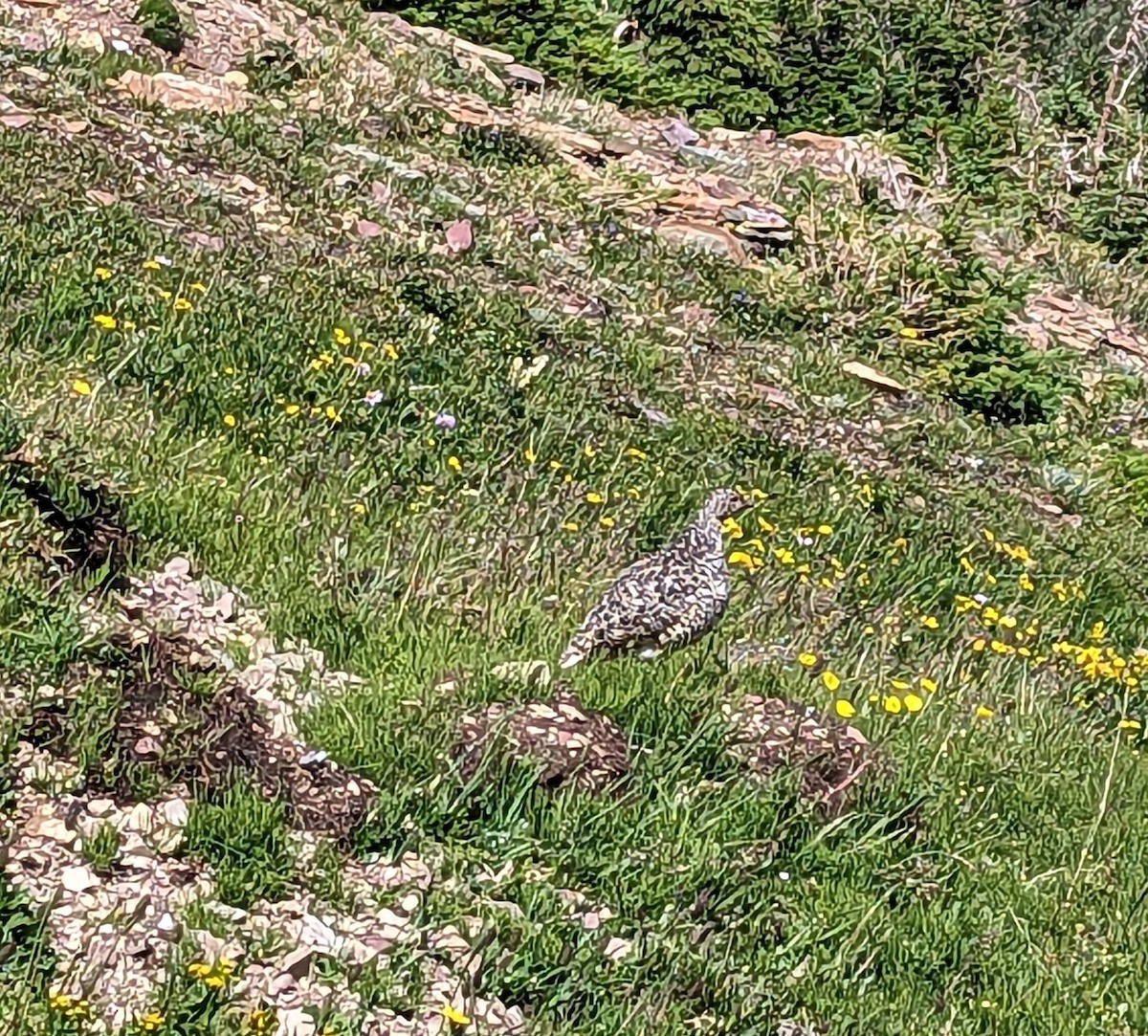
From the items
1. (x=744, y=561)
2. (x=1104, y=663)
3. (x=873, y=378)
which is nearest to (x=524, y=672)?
(x=744, y=561)

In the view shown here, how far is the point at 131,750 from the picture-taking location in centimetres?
515

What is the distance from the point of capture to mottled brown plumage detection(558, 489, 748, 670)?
20.6 feet

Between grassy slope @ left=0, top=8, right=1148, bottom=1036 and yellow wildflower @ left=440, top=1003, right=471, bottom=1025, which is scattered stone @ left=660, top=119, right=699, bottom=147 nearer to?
grassy slope @ left=0, top=8, right=1148, bottom=1036

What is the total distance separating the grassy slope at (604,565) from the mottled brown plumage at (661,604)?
0.12 m

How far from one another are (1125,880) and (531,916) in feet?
8.17

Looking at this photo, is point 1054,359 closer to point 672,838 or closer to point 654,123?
point 654,123

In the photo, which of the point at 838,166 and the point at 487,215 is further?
the point at 838,166

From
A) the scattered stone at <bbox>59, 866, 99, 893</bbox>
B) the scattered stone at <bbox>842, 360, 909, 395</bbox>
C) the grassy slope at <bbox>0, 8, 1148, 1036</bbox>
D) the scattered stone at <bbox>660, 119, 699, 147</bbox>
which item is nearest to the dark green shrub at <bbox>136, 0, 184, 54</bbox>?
the grassy slope at <bbox>0, 8, 1148, 1036</bbox>

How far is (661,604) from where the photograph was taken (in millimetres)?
6441

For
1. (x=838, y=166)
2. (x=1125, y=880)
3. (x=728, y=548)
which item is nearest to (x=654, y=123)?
(x=838, y=166)

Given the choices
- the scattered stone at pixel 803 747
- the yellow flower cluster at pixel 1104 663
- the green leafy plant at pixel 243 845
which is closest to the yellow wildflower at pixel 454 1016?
the green leafy plant at pixel 243 845

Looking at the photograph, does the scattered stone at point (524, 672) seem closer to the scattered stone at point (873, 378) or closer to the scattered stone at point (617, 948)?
the scattered stone at point (617, 948)

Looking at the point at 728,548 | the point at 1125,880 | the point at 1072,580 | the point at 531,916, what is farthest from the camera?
the point at 1072,580

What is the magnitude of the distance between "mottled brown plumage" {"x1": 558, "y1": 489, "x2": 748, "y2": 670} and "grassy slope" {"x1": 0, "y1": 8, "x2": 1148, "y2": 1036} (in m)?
0.12
